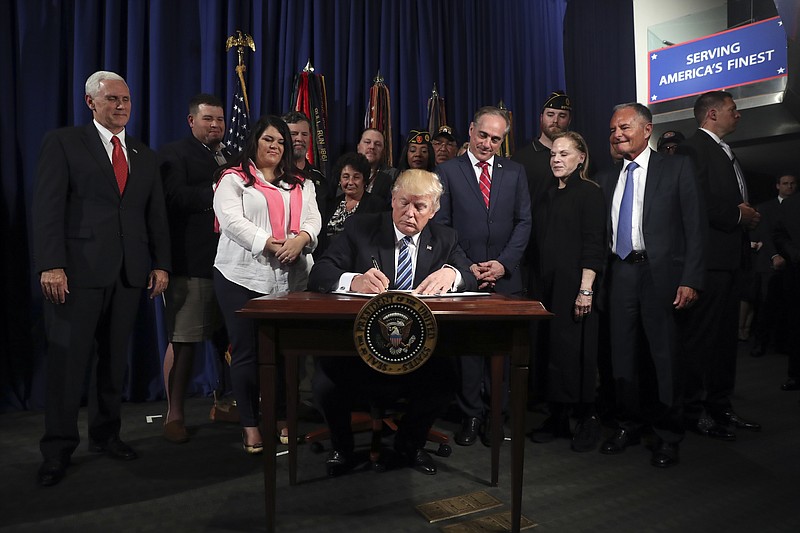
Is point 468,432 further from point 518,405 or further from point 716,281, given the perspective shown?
point 716,281

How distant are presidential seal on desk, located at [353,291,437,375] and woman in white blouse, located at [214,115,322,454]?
3.38 ft

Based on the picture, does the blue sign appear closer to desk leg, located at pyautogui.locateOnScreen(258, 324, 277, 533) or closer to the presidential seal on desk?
the presidential seal on desk

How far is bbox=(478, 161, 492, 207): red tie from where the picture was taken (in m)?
3.08

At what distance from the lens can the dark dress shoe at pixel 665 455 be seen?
2678 millimetres

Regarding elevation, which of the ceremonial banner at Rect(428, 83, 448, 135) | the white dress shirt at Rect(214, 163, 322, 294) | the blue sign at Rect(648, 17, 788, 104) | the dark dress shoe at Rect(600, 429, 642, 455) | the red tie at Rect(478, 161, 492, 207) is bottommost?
the dark dress shoe at Rect(600, 429, 642, 455)

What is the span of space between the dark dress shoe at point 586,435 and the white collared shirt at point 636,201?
86cm

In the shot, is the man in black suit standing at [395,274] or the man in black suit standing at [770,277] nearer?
the man in black suit standing at [395,274]

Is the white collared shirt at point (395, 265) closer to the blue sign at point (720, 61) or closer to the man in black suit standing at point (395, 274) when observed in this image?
the man in black suit standing at point (395, 274)

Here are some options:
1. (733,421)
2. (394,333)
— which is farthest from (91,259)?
(733,421)

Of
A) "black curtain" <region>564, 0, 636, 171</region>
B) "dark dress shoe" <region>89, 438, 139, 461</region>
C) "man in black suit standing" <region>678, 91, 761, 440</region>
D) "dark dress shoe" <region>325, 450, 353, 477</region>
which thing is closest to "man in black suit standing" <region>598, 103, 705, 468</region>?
"man in black suit standing" <region>678, 91, 761, 440</region>

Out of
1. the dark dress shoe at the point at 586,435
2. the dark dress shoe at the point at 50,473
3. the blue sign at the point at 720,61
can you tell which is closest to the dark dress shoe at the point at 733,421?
the dark dress shoe at the point at 586,435

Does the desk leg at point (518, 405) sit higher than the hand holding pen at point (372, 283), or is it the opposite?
the hand holding pen at point (372, 283)

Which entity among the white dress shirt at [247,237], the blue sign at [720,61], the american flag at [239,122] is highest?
the blue sign at [720,61]

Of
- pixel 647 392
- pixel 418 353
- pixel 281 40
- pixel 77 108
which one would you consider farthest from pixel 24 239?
pixel 647 392
